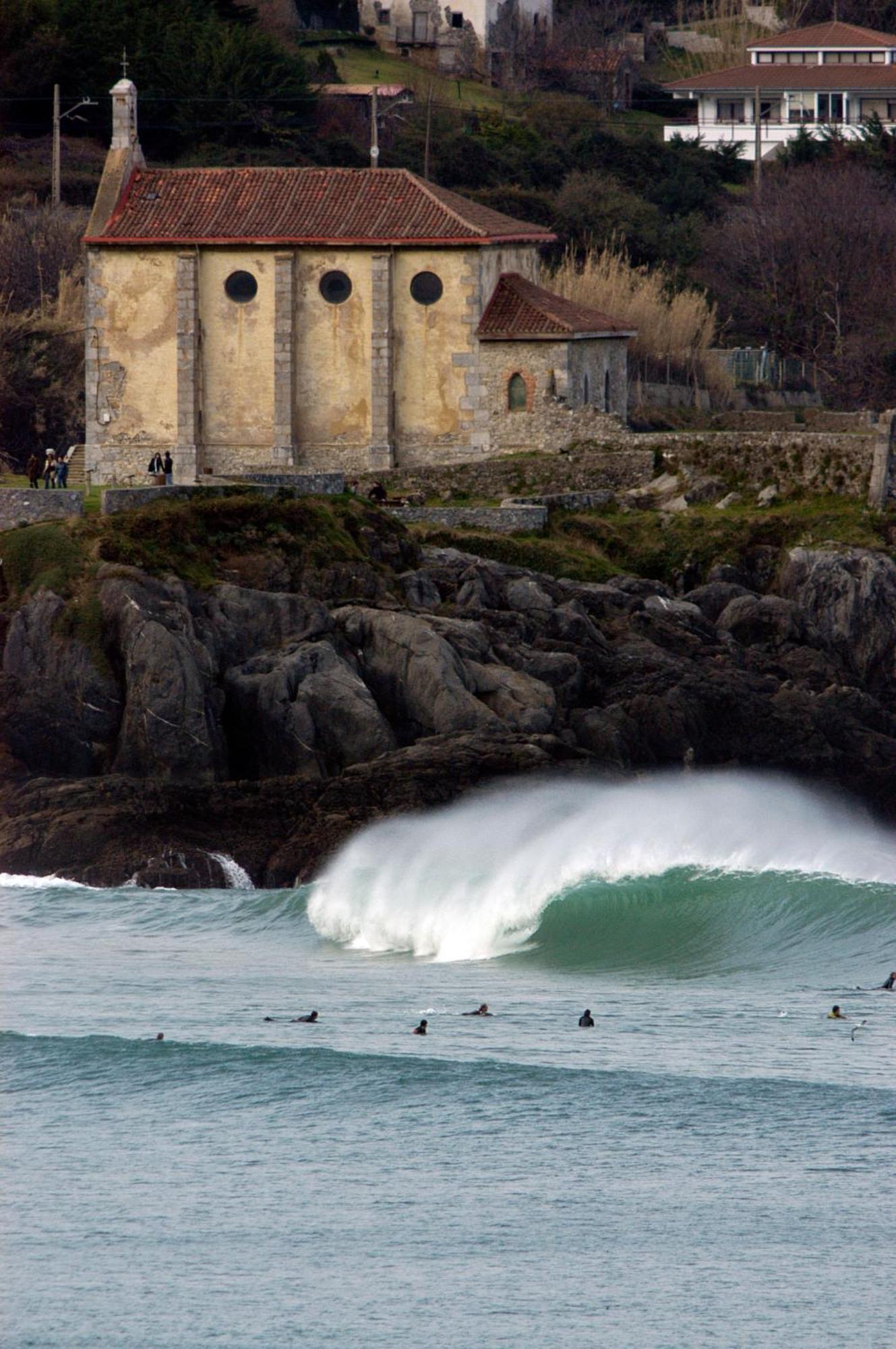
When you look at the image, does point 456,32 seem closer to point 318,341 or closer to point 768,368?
point 768,368

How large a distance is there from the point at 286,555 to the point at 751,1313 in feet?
77.5

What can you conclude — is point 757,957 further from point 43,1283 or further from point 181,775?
point 43,1283

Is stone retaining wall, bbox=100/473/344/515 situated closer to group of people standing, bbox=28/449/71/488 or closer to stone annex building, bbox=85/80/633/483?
group of people standing, bbox=28/449/71/488

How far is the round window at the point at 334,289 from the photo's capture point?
55406 millimetres

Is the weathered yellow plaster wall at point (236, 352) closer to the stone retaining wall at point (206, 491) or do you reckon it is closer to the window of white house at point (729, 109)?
the stone retaining wall at point (206, 491)

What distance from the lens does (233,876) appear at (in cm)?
3594

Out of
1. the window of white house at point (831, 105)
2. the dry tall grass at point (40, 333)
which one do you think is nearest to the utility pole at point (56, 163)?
the dry tall grass at point (40, 333)

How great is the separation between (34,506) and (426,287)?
15182 mm

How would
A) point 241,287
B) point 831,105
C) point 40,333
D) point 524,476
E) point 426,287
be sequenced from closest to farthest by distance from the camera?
point 524,476 < point 426,287 < point 241,287 < point 40,333 < point 831,105

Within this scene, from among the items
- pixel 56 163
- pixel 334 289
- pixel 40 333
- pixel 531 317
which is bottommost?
pixel 40 333

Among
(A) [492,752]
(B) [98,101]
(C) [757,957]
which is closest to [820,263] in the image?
(B) [98,101]

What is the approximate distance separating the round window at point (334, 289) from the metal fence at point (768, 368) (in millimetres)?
17033

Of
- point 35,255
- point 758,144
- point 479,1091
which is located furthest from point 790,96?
point 479,1091

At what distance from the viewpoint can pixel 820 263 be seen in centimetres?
7494
